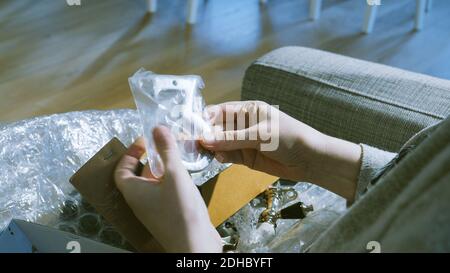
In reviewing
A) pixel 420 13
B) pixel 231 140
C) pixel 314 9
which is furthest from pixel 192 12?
pixel 231 140

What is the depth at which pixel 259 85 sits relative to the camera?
3.15ft

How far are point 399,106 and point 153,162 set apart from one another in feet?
1.31

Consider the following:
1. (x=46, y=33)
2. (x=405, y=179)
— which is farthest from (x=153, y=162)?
(x=46, y=33)

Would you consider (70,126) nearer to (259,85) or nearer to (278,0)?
(259,85)

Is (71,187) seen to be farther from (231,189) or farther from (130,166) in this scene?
(231,189)

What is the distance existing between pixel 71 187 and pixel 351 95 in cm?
46

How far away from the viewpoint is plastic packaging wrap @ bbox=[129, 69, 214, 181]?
0.74 m

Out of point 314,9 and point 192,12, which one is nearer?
point 192,12

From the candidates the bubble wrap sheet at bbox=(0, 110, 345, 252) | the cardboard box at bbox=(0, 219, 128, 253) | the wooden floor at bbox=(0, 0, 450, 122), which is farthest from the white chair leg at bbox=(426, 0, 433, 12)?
the cardboard box at bbox=(0, 219, 128, 253)

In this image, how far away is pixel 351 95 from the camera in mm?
883

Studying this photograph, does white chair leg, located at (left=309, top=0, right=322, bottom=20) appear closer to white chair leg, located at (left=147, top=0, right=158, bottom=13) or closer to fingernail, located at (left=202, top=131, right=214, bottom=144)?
white chair leg, located at (left=147, top=0, right=158, bottom=13)

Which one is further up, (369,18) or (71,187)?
(71,187)

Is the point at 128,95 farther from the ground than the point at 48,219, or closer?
closer

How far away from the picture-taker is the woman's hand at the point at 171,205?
24.0 inches
